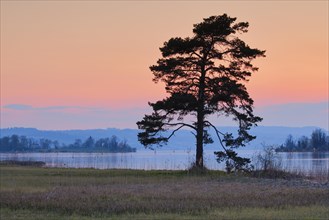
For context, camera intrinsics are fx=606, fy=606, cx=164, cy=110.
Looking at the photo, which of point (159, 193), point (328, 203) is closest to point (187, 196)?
point (159, 193)

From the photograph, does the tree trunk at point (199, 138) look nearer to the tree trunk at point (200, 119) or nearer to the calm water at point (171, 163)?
the tree trunk at point (200, 119)

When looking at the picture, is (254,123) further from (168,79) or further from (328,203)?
(328,203)

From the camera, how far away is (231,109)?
40.6 m

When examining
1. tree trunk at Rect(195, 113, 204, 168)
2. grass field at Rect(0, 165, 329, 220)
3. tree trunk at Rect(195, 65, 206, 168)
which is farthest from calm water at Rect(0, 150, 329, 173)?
grass field at Rect(0, 165, 329, 220)

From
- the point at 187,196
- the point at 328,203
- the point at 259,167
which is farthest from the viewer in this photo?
the point at 259,167

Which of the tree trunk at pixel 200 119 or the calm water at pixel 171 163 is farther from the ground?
the tree trunk at pixel 200 119

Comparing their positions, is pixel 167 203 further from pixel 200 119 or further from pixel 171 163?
pixel 171 163

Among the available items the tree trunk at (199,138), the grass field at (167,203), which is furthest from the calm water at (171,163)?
the grass field at (167,203)

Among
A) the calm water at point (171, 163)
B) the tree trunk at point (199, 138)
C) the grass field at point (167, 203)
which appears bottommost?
the grass field at point (167, 203)

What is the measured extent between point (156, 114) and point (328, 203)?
21.1 meters

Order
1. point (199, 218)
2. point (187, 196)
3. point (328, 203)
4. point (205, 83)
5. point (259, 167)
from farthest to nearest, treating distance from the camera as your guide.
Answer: point (205, 83) → point (259, 167) → point (187, 196) → point (328, 203) → point (199, 218)

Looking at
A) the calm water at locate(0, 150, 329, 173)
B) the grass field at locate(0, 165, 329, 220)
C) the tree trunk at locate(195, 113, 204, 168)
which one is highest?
the tree trunk at locate(195, 113, 204, 168)

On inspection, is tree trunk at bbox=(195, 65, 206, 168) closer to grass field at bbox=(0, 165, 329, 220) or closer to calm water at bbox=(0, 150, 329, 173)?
calm water at bbox=(0, 150, 329, 173)

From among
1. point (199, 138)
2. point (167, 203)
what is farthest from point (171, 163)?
point (167, 203)
